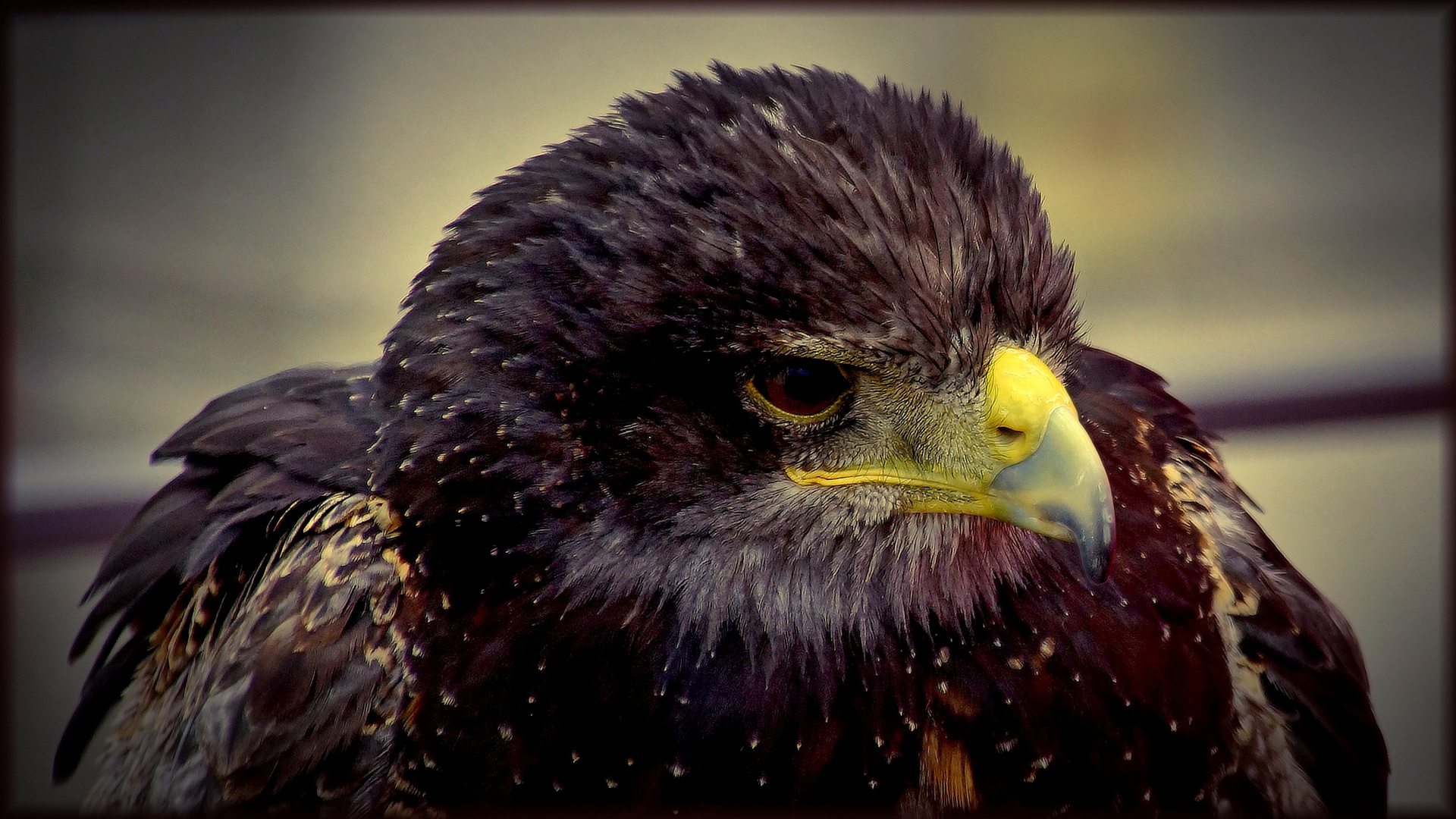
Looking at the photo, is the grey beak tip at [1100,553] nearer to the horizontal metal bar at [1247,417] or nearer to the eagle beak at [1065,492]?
the eagle beak at [1065,492]

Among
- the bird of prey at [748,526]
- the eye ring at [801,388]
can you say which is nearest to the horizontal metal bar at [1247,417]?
the bird of prey at [748,526]

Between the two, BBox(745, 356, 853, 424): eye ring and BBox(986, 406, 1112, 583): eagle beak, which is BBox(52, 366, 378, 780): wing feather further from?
BBox(986, 406, 1112, 583): eagle beak

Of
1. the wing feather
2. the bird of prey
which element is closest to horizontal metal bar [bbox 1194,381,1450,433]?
the bird of prey

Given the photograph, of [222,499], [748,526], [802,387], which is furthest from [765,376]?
[222,499]

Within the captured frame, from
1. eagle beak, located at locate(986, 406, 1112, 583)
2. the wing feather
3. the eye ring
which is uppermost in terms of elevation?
the eye ring

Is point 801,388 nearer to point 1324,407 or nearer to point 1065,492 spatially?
point 1065,492

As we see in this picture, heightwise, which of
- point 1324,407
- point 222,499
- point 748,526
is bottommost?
point 222,499

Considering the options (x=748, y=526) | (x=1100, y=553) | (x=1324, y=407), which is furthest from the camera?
(x=1324, y=407)
